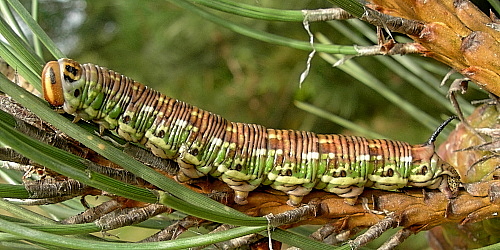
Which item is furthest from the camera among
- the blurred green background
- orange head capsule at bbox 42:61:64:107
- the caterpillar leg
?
the blurred green background

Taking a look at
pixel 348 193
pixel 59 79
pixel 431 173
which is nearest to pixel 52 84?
pixel 59 79

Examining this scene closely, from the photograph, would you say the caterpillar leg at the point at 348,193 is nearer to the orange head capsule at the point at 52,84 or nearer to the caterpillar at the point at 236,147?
the caterpillar at the point at 236,147

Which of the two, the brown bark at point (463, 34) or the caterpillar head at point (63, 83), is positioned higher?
the brown bark at point (463, 34)

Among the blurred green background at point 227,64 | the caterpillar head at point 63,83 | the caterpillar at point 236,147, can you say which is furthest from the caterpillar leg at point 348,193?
the blurred green background at point 227,64

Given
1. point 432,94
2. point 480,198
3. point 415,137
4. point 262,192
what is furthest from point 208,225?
point 415,137

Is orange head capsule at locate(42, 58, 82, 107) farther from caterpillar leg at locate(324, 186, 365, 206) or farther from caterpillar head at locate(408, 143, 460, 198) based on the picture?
caterpillar head at locate(408, 143, 460, 198)

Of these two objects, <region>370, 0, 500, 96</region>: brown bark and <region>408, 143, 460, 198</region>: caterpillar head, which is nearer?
<region>370, 0, 500, 96</region>: brown bark

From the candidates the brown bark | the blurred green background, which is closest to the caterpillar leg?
the brown bark

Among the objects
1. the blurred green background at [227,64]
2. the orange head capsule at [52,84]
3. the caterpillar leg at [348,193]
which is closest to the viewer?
the orange head capsule at [52,84]

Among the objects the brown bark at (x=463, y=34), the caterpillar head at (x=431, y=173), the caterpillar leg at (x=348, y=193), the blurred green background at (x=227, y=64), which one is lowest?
the caterpillar leg at (x=348, y=193)
